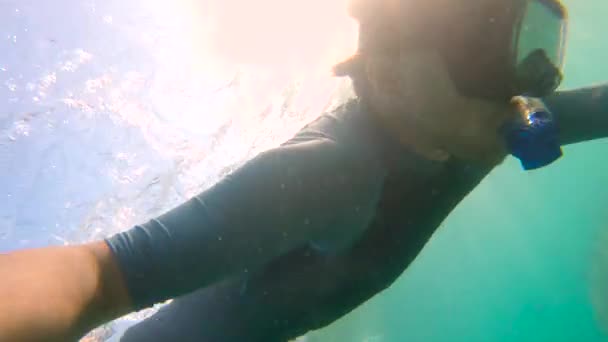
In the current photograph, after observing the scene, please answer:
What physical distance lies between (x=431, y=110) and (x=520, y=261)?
109310mm

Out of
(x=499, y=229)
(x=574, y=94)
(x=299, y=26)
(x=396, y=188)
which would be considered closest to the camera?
(x=396, y=188)

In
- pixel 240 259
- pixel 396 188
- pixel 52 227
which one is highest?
pixel 240 259

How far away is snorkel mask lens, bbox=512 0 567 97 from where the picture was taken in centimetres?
209

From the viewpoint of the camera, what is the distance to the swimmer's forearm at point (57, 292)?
0.93 meters

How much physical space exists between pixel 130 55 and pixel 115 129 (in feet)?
6.26

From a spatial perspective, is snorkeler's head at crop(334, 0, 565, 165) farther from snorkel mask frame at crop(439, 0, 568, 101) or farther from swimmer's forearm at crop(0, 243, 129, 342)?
swimmer's forearm at crop(0, 243, 129, 342)

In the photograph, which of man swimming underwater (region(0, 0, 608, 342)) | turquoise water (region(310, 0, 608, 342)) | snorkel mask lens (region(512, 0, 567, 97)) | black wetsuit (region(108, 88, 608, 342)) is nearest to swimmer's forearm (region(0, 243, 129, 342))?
man swimming underwater (region(0, 0, 608, 342))

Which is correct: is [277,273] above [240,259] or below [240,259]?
below

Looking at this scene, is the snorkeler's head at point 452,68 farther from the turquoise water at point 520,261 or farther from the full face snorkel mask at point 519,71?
the turquoise water at point 520,261

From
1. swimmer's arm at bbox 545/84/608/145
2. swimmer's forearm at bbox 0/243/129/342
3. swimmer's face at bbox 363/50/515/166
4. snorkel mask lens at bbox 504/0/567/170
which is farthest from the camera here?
swimmer's arm at bbox 545/84/608/145

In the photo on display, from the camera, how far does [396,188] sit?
2334 mm

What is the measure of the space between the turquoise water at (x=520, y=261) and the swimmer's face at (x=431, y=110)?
21330 millimetres

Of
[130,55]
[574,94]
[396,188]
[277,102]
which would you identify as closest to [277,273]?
[396,188]

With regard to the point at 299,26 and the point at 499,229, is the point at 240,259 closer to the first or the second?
the point at 299,26
